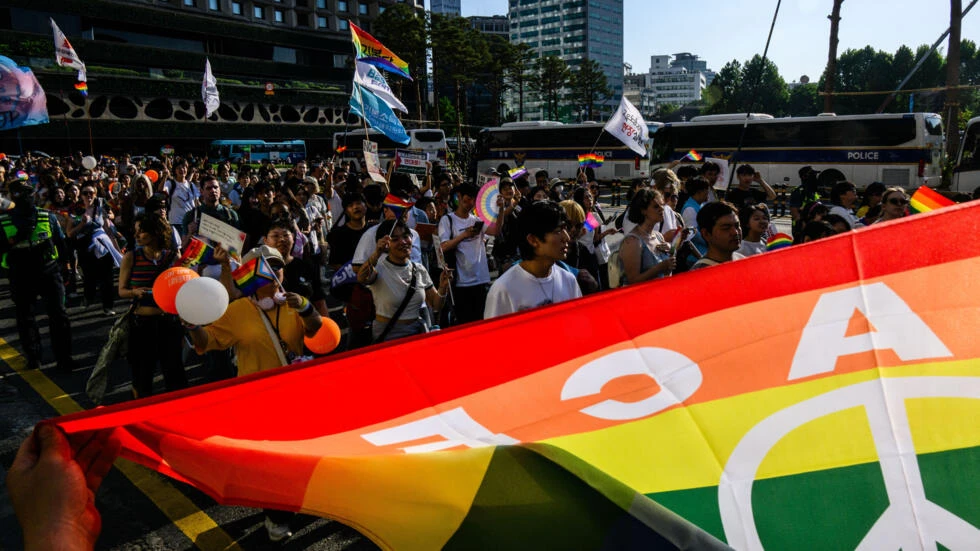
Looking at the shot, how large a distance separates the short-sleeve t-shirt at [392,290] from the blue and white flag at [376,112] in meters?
5.89

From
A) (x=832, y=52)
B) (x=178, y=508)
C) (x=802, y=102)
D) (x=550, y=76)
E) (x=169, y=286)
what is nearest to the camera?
(x=169, y=286)

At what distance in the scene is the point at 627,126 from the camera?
11.6 m

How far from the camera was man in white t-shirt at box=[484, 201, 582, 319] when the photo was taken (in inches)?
137

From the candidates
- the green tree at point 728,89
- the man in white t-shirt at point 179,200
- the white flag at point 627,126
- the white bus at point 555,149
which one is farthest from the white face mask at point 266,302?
the green tree at point 728,89

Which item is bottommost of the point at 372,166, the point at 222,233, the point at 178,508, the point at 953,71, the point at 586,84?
the point at 178,508

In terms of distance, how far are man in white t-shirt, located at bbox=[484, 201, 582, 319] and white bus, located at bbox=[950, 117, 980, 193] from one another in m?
17.9

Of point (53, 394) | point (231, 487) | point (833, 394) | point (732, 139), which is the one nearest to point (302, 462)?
point (231, 487)

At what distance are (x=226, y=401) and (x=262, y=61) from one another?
6284cm

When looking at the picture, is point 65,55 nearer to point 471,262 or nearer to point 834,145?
point 471,262

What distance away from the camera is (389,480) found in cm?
149

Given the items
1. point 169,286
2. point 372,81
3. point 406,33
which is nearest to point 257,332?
point 169,286

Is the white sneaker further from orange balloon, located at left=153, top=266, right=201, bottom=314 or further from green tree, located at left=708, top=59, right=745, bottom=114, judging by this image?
green tree, located at left=708, top=59, right=745, bottom=114

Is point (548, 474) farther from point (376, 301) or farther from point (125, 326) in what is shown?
point (125, 326)

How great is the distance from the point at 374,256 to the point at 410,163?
4679 mm
